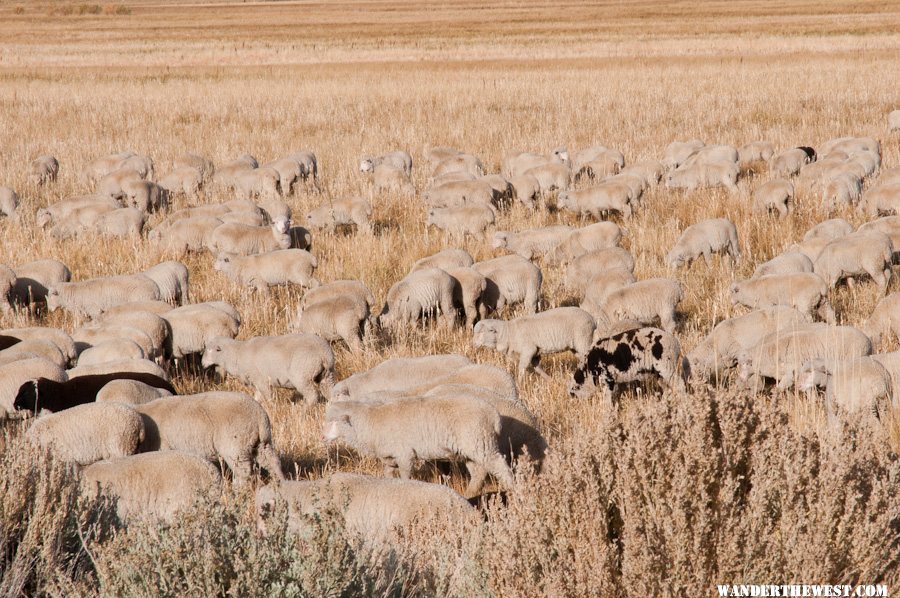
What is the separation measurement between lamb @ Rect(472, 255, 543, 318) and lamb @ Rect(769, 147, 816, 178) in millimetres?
7931

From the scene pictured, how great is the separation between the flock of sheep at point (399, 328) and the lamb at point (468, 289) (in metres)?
0.02

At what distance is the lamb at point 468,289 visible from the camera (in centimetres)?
991

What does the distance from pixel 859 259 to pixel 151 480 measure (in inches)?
306

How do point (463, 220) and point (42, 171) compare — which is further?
point (42, 171)

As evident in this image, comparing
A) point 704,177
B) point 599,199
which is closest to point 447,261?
point 599,199

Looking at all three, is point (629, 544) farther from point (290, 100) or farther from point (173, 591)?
point (290, 100)

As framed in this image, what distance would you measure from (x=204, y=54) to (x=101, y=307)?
47373mm

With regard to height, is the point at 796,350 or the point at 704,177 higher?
the point at 796,350

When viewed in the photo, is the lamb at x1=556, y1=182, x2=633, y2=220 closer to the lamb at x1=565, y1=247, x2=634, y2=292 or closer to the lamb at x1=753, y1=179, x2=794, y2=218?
the lamb at x1=753, y1=179, x2=794, y2=218

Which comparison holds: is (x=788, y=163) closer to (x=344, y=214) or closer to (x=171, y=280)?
(x=344, y=214)

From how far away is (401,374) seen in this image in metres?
7.30

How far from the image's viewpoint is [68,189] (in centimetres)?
1691

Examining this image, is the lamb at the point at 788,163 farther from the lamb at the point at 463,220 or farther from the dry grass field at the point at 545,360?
the lamb at the point at 463,220

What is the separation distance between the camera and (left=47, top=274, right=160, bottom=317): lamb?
998 centimetres
